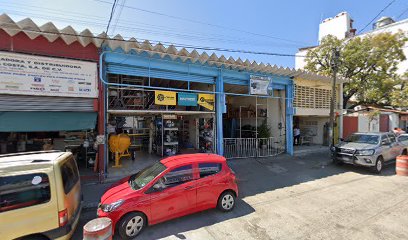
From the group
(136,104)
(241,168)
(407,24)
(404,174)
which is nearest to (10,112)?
(136,104)

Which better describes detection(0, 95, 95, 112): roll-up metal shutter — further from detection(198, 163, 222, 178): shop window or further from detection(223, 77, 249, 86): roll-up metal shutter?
detection(223, 77, 249, 86): roll-up metal shutter

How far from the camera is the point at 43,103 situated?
655 centimetres

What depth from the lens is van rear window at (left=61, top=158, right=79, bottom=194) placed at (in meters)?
3.72

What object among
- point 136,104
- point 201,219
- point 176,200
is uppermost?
point 136,104

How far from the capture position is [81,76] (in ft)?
22.9

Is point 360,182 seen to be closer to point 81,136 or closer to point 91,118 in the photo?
point 91,118

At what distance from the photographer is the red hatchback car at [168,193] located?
409 cm

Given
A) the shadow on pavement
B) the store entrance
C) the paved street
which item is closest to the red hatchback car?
the shadow on pavement

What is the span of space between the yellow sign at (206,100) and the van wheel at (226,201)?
16.4 ft

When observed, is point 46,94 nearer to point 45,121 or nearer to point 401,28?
point 45,121

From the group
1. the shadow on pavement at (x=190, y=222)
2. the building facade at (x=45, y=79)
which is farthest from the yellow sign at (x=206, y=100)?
the shadow on pavement at (x=190, y=222)

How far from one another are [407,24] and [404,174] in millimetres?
25714

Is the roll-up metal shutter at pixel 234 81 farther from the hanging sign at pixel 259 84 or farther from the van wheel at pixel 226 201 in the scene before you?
the van wheel at pixel 226 201

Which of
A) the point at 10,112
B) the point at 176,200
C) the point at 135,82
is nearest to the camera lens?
the point at 176,200
